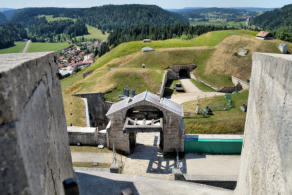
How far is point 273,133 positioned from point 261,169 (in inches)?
62.0

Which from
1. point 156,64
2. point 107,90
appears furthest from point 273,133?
point 156,64

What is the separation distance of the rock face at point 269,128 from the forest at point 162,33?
7535 cm

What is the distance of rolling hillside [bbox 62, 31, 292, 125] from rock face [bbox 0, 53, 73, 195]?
24502 millimetres

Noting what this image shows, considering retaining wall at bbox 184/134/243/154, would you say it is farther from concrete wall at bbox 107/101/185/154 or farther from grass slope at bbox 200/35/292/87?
grass slope at bbox 200/35/292/87

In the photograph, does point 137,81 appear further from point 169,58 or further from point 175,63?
point 169,58

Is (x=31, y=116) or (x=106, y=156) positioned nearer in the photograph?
(x=31, y=116)

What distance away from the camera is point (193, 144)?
18.4 meters

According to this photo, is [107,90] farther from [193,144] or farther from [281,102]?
[281,102]

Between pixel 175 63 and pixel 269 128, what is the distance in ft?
136

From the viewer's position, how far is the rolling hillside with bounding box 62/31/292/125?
35656 millimetres

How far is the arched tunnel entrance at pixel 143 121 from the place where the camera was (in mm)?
16953

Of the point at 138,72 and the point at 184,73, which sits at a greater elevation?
the point at 138,72

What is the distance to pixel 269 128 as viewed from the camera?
703 cm

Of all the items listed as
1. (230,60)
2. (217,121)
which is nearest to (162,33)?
(230,60)
